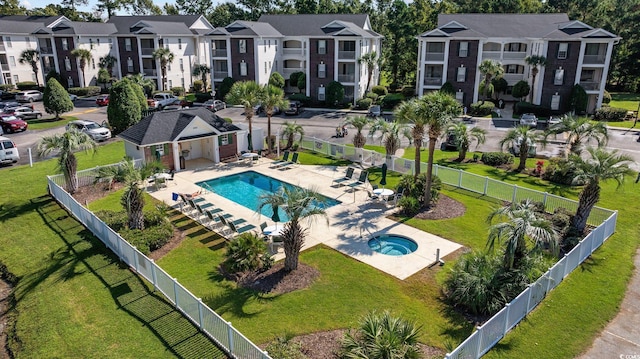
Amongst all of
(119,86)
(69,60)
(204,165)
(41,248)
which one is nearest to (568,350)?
(41,248)

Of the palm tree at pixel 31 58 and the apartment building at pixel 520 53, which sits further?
the palm tree at pixel 31 58

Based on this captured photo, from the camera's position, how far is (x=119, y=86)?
3847cm

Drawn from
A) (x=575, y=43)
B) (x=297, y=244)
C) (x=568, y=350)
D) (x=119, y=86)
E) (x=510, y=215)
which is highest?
(x=575, y=43)

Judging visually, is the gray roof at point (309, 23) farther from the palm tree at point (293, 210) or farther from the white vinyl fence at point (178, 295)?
the palm tree at point (293, 210)

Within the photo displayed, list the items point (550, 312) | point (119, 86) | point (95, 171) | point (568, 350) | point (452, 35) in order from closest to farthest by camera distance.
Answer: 1. point (568, 350)
2. point (550, 312)
3. point (95, 171)
4. point (119, 86)
5. point (452, 35)

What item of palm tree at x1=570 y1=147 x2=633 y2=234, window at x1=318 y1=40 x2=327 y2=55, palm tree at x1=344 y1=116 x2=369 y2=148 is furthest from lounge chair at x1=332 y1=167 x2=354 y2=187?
window at x1=318 y1=40 x2=327 y2=55

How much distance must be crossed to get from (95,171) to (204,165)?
6.96 m

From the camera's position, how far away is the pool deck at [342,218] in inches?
730

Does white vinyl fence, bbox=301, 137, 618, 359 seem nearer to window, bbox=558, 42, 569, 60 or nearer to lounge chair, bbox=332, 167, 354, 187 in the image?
lounge chair, bbox=332, 167, 354, 187

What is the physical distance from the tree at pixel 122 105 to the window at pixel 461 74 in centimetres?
3557

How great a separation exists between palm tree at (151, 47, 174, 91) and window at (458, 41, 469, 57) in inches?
1509

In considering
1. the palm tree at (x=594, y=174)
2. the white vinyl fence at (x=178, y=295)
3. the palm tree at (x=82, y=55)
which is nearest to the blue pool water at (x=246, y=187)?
the white vinyl fence at (x=178, y=295)

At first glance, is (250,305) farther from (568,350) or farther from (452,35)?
(452,35)

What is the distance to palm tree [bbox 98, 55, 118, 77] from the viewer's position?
66938 millimetres
